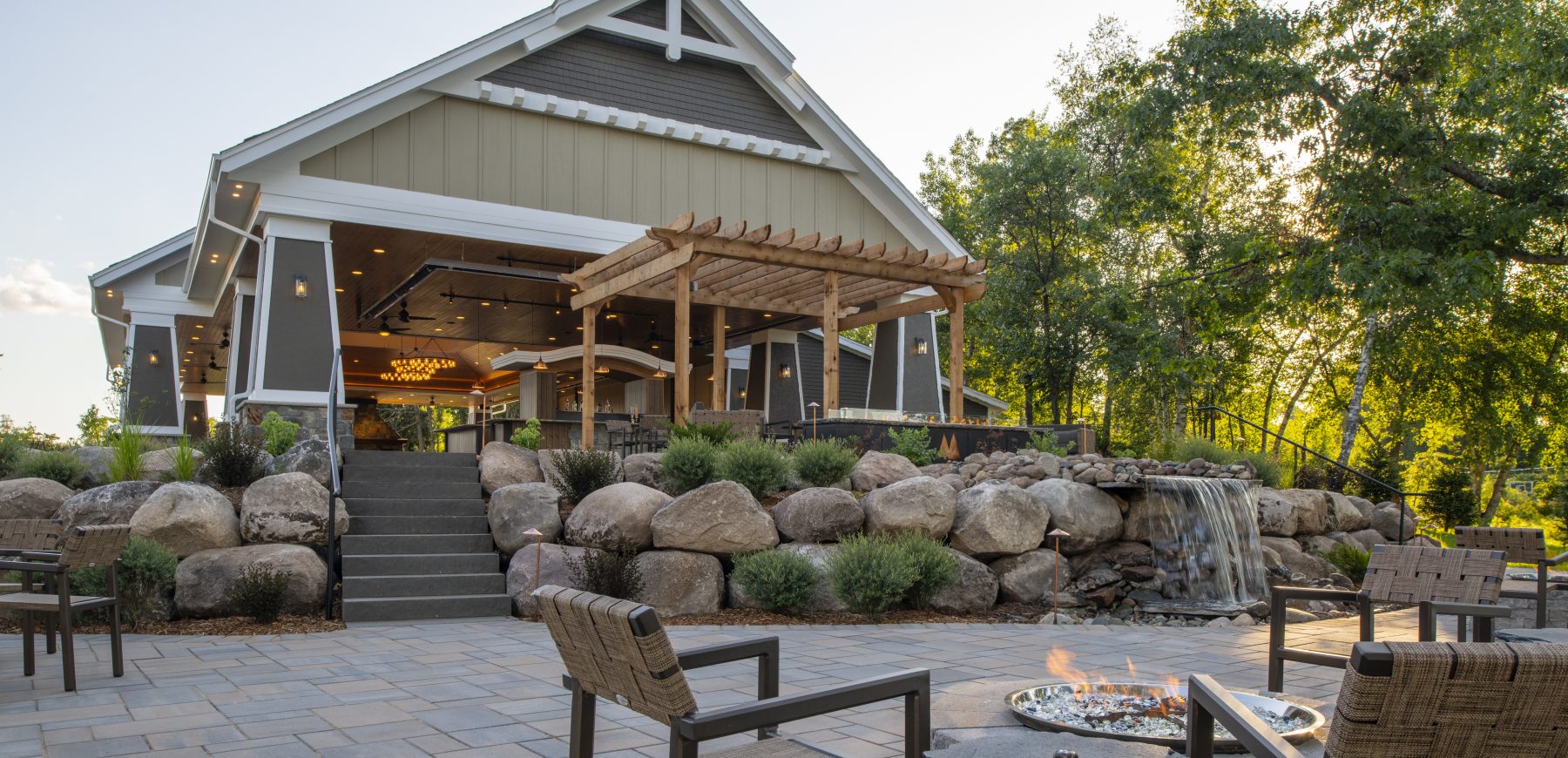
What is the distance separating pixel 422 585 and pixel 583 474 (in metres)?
1.83

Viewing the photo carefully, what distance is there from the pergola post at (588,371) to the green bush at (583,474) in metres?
3.16

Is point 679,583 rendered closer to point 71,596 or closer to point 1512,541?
point 71,596

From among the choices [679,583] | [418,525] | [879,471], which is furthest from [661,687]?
[879,471]

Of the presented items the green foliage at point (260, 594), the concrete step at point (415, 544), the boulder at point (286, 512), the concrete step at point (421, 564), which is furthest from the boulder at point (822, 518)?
the green foliage at point (260, 594)

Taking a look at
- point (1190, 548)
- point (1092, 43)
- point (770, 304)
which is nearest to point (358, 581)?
point (1190, 548)

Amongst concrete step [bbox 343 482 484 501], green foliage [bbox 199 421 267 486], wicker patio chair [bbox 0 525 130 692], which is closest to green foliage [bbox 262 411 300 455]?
green foliage [bbox 199 421 267 486]

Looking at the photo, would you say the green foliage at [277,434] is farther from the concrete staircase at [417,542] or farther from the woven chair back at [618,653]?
the woven chair back at [618,653]

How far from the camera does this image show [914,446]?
12141 mm

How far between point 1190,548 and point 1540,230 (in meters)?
7.34

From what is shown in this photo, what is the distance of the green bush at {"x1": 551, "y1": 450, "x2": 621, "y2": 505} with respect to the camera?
10.2 m

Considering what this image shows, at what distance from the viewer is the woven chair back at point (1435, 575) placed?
4.86 meters

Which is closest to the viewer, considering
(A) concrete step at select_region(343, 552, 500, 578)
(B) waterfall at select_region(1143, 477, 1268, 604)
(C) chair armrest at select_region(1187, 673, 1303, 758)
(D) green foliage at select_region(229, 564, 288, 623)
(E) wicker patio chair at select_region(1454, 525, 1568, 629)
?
(C) chair armrest at select_region(1187, 673, 1303, 758)

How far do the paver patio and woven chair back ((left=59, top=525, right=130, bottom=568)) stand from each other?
676 millimetres

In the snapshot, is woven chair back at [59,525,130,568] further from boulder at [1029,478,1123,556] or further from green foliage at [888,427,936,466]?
green foliage at [888,427,936,466]
